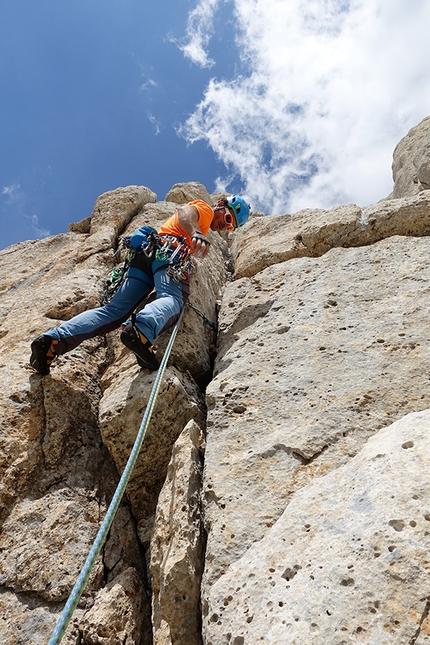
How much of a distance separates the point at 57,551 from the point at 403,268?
3949 mm

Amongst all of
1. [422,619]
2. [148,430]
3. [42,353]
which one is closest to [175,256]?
[42,353]

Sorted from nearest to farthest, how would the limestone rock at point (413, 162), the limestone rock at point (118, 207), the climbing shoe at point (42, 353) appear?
the climbing shoe at point (42, 353), the limestone rock at point (413, 162), the limestone rock at point (118, 207)

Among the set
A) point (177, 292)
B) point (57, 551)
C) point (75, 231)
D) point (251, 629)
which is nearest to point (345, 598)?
point (251, 629)

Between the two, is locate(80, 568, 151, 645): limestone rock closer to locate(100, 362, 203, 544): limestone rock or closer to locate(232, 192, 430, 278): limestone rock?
locate(100, 362, 203, 544): limestone rock

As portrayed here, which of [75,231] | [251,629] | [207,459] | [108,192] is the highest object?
[108,192]

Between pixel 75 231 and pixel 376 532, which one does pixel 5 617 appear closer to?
pixel 376 532

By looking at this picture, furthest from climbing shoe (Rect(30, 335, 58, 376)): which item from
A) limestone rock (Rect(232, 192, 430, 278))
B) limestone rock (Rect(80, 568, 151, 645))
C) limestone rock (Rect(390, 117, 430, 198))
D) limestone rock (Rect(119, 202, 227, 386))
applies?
limestone rock (Rect(390, 117, 430, 198))

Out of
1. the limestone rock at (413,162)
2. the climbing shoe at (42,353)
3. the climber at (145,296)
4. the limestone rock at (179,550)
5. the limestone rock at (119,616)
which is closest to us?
the limestone rock at (179,550)

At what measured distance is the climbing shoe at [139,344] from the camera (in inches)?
140

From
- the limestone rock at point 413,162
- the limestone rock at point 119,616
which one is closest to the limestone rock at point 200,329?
the limestone rock at point 119,616

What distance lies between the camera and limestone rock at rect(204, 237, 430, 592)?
2.78 m

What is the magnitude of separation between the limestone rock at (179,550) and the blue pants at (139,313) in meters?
0.97

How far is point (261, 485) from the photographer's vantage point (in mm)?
2811

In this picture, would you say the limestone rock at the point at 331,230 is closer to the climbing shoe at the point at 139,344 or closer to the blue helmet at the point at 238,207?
the blue helmet at the point at 238,207
